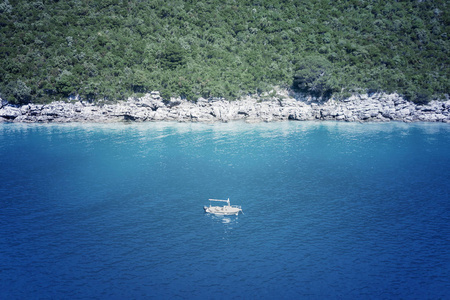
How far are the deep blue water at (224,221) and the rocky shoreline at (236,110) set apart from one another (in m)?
20.7

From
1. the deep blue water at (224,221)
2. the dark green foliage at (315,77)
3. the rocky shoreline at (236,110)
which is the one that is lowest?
the deep blue water at (224,221)

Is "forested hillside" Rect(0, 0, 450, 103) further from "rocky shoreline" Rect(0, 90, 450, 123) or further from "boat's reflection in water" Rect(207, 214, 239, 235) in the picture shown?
"boat's reflection in water" Rect(207, 214, 239, 235)

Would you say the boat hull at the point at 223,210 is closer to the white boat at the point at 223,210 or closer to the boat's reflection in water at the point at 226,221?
the white boat at the point at 223,210

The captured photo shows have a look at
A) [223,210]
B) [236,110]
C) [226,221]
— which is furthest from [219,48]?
[226,221]

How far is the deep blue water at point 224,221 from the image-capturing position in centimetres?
2306

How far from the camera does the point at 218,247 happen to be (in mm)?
27250

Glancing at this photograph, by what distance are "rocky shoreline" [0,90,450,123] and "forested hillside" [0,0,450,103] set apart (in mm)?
2443

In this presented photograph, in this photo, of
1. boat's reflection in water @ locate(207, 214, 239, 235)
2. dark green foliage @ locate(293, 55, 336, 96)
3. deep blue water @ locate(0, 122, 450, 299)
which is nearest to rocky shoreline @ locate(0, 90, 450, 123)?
dark green foliage @ locate(293, 55, 336, 96)

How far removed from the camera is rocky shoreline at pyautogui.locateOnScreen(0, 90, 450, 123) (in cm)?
7781

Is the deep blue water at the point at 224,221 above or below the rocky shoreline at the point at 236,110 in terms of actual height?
below

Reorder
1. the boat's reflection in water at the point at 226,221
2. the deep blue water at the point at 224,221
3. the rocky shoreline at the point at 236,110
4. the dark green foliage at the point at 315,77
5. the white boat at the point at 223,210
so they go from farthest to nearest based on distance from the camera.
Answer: the dark green foliage at the point at 315,77
the rocky shoreline at the point at 236,110
the white boat at the point at 223,210
the boat's reflection in water at the point at 226,221
the deep blue water at the point at 224,221

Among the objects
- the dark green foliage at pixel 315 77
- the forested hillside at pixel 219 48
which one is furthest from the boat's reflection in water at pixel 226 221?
the dark green foliage at pixel 315 77

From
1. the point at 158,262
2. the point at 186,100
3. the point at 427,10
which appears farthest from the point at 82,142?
the point at 427,10

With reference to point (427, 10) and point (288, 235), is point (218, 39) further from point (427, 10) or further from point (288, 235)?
point (288, 235)
